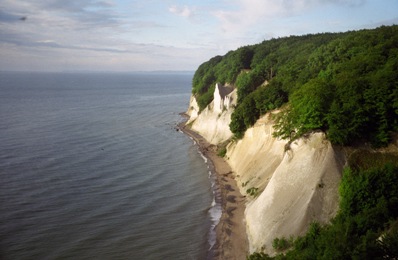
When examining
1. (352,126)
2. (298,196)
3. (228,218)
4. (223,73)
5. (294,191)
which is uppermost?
(223,73)

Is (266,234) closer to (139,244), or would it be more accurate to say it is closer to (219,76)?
(139,244)

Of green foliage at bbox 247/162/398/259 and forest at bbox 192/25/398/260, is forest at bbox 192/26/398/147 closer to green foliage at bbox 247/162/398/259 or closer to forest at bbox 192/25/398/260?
forest at bbox 192/25/398/260

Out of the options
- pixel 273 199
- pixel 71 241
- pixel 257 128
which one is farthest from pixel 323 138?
pixel 71 241

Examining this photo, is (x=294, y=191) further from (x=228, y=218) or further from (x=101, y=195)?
(x=101, y=195)

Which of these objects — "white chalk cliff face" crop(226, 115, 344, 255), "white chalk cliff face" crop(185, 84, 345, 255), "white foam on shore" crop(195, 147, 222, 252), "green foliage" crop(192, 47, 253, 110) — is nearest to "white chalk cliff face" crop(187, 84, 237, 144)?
"green foliage" crop(192, 47, 253, 110)

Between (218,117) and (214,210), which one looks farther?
(218,117)

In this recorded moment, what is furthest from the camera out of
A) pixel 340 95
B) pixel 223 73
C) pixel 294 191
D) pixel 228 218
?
pixel 223 73

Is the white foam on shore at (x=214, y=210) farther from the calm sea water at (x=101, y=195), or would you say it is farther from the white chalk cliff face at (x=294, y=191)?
the white chalk cliff face at (x=294, y=191)

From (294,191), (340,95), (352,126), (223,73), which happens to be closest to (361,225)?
(294,191)

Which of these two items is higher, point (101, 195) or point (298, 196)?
point (298, 196)
